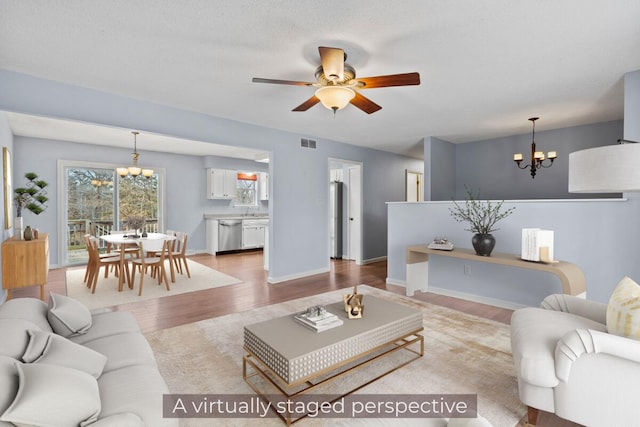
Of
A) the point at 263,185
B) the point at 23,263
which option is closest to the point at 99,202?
the point at 23,263

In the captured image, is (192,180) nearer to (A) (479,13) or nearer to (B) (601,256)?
(A) (479,13)

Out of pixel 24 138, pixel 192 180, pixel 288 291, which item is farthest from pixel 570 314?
pixel 24 138

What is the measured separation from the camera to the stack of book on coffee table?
7.23 feet

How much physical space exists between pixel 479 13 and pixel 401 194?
580 centimetres

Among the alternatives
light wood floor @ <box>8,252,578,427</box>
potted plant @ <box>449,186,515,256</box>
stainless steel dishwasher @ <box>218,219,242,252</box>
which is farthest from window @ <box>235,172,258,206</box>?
potted plant @ <box>449,186,515,256</box>

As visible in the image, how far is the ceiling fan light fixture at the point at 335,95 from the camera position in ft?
8.02

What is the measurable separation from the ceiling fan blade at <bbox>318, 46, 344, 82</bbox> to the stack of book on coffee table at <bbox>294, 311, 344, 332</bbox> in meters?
1.80

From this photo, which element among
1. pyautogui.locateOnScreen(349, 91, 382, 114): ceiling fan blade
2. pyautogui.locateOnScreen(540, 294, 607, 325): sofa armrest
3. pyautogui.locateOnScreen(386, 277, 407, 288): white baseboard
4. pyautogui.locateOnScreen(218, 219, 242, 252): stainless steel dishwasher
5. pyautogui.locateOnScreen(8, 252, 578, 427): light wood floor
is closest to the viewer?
pyautogui.locateOnScreen(540, 294, 607, 325): sofa armrest

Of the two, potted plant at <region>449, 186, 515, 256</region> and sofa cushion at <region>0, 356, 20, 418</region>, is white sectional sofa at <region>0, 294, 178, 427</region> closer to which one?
sofa cushion at <region>0, 356, 20, 418</region>

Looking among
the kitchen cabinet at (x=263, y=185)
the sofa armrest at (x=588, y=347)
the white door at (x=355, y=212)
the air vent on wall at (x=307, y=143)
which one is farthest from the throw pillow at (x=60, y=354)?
the kitchen cabinet at (x=263, y=185)

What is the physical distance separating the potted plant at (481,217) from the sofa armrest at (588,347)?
217cm

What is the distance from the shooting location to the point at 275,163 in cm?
515

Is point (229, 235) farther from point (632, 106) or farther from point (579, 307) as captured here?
point (632, 106)

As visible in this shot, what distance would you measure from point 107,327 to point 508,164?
6.44 metres
